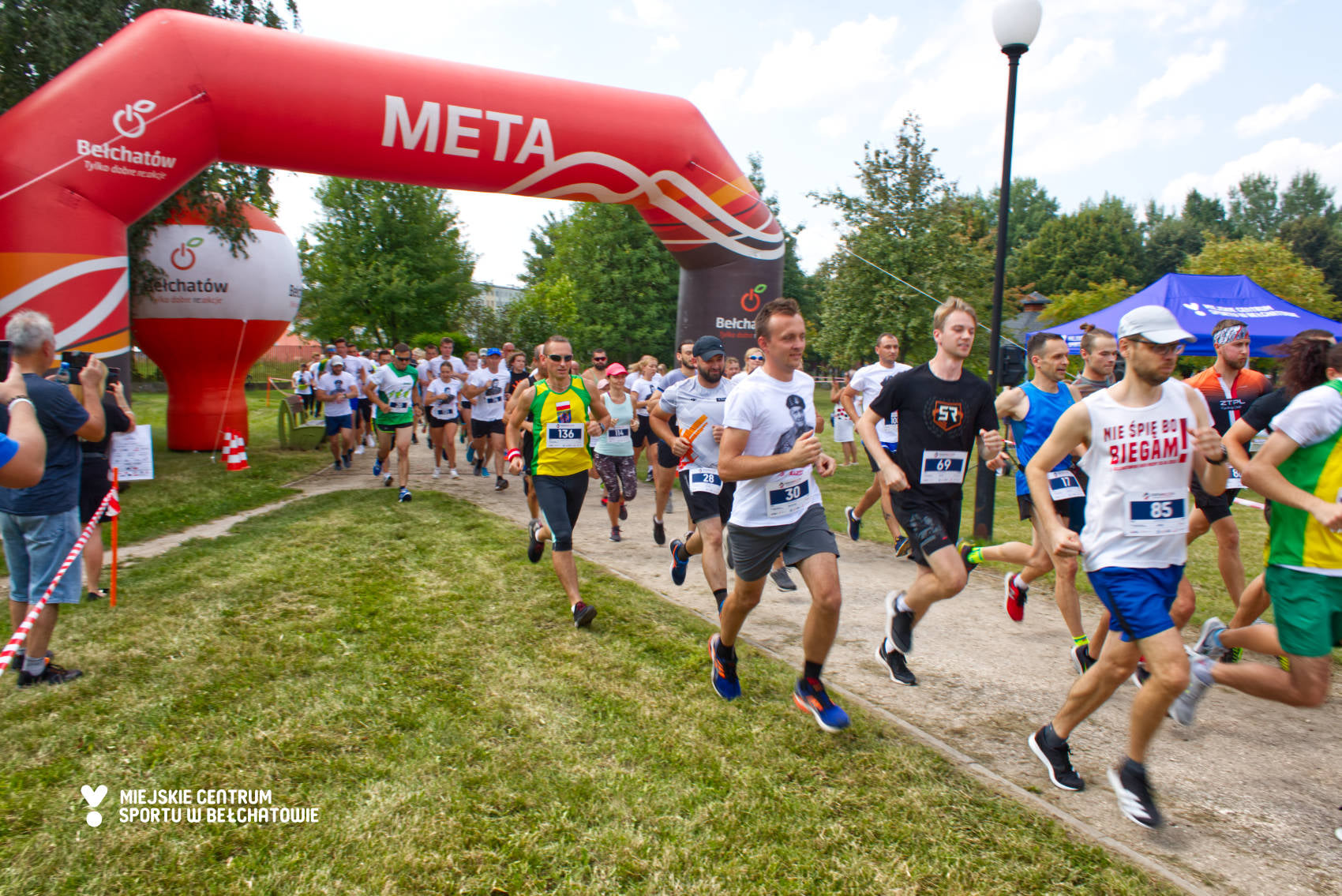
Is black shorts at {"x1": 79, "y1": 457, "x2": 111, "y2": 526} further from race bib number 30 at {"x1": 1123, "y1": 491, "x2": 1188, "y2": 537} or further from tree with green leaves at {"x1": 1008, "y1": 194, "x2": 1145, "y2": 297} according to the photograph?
tree with green leaves at {"x1": 1008, "y1": 194, "x2": 1145, "y2": 297}

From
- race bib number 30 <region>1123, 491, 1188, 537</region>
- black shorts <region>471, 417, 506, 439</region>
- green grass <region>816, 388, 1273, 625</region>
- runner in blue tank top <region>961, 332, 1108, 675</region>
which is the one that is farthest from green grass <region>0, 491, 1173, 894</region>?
black shorts <region>471, 417, 506, 439</region>

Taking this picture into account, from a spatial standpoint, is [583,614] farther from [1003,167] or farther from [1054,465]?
[1003,167]

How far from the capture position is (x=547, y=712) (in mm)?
4098

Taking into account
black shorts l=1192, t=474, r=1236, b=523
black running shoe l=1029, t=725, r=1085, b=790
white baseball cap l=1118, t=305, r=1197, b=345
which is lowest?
black running shoe l=1029, t=725, r=1085, b=790

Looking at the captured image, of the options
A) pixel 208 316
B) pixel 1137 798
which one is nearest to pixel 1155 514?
pixel 1137 798

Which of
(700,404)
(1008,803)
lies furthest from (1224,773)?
(700,404)

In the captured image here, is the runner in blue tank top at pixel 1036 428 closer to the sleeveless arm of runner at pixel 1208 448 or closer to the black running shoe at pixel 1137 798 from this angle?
the sleeveless arm of runner at pixel 1208 448

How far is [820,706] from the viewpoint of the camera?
387cm

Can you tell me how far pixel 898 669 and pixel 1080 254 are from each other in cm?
5595

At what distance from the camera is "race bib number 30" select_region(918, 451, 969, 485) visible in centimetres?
439

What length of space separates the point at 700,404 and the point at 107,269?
701cm

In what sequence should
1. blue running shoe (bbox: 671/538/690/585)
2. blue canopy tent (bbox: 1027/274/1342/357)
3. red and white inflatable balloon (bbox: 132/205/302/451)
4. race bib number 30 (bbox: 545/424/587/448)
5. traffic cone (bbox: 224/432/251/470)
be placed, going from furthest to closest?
1. blue canopy tent (bbox: 1027/274/1342/357)
2. red and white inflatable balloon (bbox: 132/205/302/451)
3. traffic cone (bbox: 224/432/251/470)
4. blue running shoe (bbox: 671/538/690/585)
5. race bib number 30 (bbox: 545/424/587/448)

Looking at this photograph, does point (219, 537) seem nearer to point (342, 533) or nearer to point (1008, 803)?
point (342, 533)

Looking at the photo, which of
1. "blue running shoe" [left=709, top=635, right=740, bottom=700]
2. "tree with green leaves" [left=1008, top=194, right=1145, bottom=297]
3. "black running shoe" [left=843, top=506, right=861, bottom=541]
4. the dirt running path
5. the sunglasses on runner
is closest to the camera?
the dirt running path
